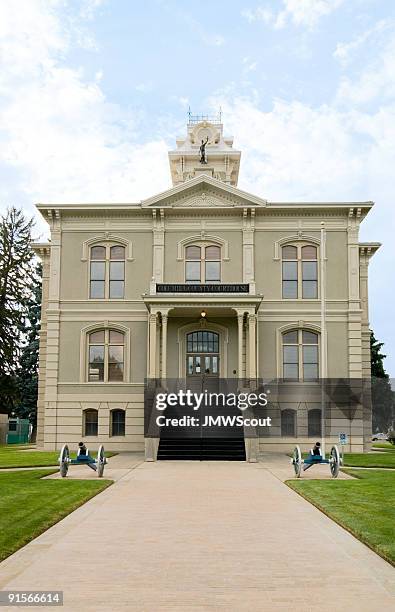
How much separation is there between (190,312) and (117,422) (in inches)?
234

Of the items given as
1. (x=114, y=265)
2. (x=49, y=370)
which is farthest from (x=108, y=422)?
(x=114, y=265)

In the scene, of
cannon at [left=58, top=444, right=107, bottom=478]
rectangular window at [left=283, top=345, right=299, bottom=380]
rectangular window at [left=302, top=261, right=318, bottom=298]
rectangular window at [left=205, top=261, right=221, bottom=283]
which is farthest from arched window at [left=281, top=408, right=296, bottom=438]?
cannon at [left=58, top=444, right=107, bottom=478]

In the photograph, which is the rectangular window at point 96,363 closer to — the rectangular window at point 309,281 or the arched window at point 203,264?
the arched window at point 203,264

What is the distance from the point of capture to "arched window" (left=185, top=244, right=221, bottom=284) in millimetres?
33906

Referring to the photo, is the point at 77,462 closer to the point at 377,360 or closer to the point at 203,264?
the point at 203,264

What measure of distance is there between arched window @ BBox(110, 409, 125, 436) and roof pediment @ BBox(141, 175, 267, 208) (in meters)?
9.28

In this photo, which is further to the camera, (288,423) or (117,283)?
(117,283)

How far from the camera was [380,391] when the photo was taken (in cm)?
6850

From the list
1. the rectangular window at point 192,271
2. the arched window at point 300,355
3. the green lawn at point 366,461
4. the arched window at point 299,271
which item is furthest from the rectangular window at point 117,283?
the green lawn at point 366,461

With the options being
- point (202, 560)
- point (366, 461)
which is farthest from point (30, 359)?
point (202, 560)

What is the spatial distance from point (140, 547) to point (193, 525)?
7.10 ft

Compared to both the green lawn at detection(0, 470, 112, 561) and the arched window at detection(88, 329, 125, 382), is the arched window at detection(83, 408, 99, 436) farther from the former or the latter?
the green lawn at detection(0, 470, 112, 561)

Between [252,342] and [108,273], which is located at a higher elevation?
[108,273]

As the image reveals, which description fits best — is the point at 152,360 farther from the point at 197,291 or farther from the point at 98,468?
the point at 98,468
